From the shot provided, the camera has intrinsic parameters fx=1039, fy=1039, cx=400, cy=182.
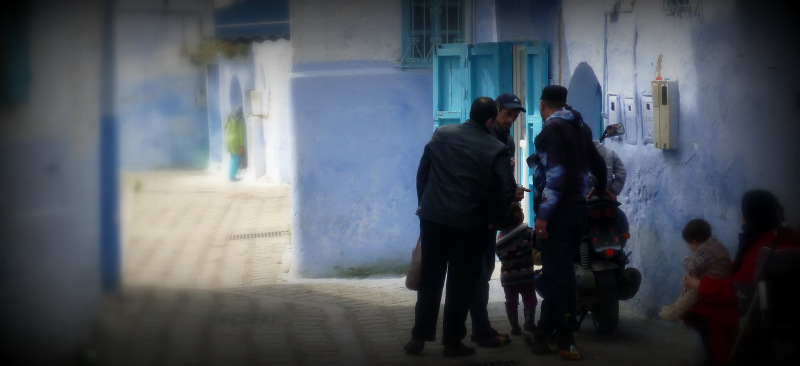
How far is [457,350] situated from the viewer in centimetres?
654

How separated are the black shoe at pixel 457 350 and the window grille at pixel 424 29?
4313mm

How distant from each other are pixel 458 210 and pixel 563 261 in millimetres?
715

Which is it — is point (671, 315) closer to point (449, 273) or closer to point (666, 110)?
point (449, 273)

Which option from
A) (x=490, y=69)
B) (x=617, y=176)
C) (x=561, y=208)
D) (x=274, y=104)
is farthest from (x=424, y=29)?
(x=274, y=104)

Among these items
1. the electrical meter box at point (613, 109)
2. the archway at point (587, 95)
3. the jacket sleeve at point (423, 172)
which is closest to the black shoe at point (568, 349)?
the jacket sleeve at point (423, 172)

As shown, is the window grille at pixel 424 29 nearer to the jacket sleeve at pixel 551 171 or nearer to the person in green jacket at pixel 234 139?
the jacket sleeve at pixel 551 171

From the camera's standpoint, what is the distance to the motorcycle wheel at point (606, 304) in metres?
6.75

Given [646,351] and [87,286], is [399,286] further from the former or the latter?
[87,286]

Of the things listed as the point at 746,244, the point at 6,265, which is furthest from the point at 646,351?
the point at 6,265

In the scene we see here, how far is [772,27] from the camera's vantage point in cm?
607

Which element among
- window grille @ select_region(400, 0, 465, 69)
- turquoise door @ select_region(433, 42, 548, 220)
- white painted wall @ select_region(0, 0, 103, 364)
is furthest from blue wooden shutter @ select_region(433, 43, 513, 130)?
white painted wall @ select_region(0, 0, 103, 364)

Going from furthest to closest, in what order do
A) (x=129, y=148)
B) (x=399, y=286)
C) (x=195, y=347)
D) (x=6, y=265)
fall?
(x=399, y=286), (x=195, y=347), (x=129, y=148), (x=6, y=265)

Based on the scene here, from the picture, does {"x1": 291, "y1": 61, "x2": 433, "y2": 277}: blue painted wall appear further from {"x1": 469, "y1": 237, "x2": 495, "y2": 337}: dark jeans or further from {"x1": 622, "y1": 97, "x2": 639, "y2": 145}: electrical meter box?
{"x1": 469, "y1": 237, "x2": 495, "y2": 337}: dark jeans

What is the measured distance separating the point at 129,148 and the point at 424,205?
1.81m
